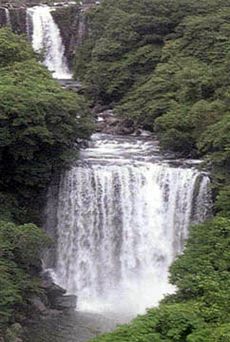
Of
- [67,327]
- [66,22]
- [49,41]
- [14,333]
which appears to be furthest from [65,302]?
[66,22]

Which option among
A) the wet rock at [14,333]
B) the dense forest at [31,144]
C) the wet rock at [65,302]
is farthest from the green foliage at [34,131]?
the wet rock at [14,333]

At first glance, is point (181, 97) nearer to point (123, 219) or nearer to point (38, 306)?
point (123, 219)

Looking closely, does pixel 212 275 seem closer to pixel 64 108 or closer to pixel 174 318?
pixel 174 318

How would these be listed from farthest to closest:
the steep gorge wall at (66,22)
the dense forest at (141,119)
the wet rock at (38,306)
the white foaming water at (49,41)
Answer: the steep gorge wall at (66,22)
the white foaming water at (49,41)
the wet rock at (38,306)
the dense forest at (141,119)

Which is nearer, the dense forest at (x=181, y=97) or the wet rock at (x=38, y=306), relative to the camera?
the dense forest at (x=181, y=97)

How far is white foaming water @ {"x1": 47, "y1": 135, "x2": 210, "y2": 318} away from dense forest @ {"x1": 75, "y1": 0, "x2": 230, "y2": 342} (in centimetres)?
136

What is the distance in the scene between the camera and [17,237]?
20672 millimetres

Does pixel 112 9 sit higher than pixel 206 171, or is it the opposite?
pixel 112 9

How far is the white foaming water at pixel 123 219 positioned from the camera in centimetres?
2453

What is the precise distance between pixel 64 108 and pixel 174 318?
12.3m

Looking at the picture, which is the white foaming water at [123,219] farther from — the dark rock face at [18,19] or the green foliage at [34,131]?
the dark rock face at [18,19]

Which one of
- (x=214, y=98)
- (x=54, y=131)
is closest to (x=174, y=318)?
(x=54, y=131)

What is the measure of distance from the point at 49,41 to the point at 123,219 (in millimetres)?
18727

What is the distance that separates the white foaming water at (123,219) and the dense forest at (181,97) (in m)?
1.36
